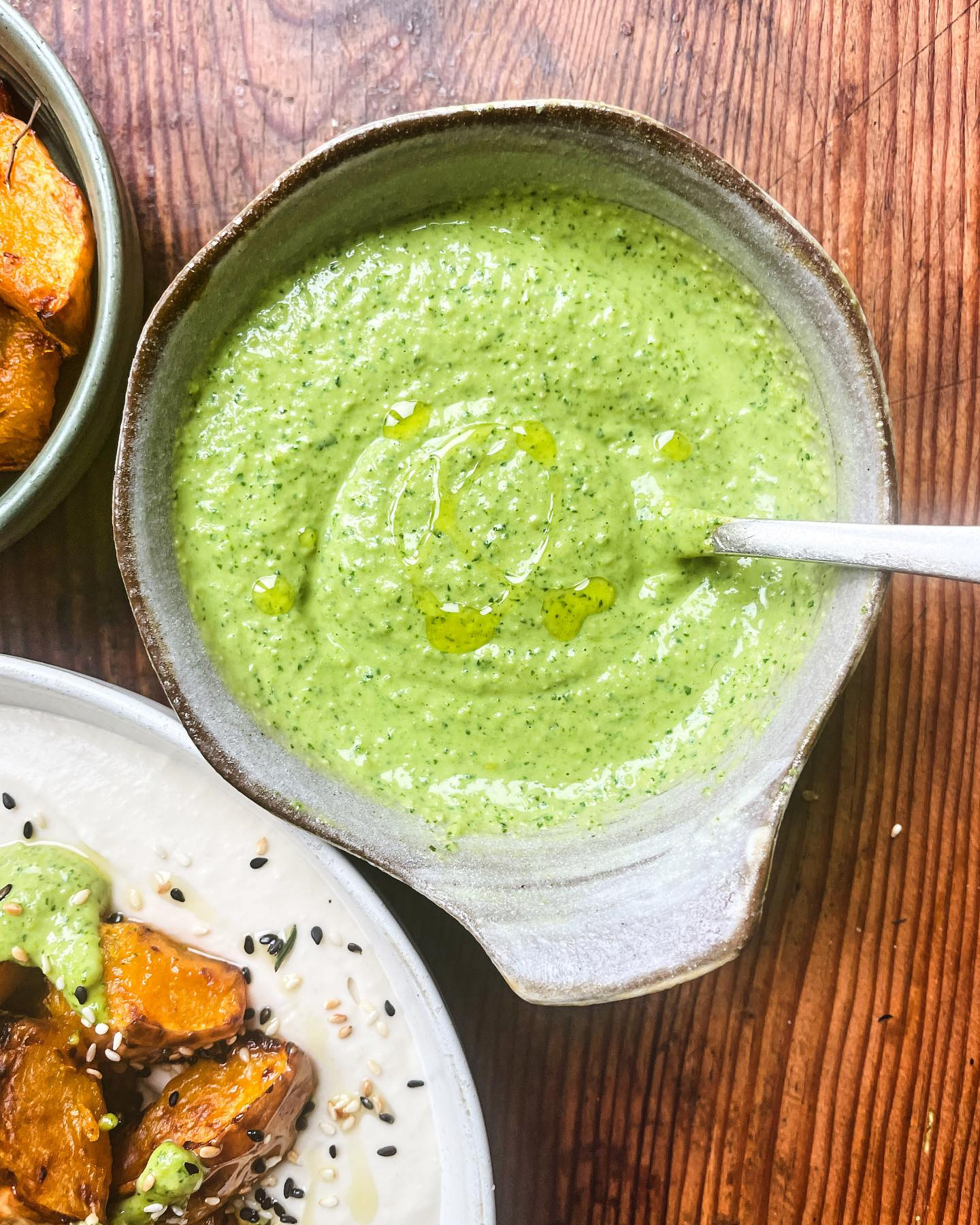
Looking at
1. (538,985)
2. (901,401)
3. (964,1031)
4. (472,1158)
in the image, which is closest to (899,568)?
(901,401)

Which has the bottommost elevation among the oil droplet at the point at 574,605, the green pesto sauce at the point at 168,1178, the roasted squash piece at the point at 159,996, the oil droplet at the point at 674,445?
the green pesto sauce at the point at 168,1178

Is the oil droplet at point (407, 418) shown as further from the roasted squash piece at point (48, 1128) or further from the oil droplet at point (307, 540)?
the roasted squash piece at point (48, 1128)

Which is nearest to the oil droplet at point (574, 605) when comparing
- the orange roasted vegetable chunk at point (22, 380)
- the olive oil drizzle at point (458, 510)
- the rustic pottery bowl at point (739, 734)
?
the olive oil drizzle at point (458, 510)

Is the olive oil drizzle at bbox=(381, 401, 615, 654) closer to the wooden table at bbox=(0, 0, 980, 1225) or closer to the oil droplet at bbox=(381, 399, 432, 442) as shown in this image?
the oil droplet at bbox=(381, 399, 432, 442)

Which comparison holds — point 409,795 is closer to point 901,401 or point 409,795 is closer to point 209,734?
point 209,734

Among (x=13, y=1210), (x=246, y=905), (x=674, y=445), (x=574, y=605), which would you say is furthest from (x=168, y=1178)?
(x=674, y=445)

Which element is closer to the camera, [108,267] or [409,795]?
[108,267]
